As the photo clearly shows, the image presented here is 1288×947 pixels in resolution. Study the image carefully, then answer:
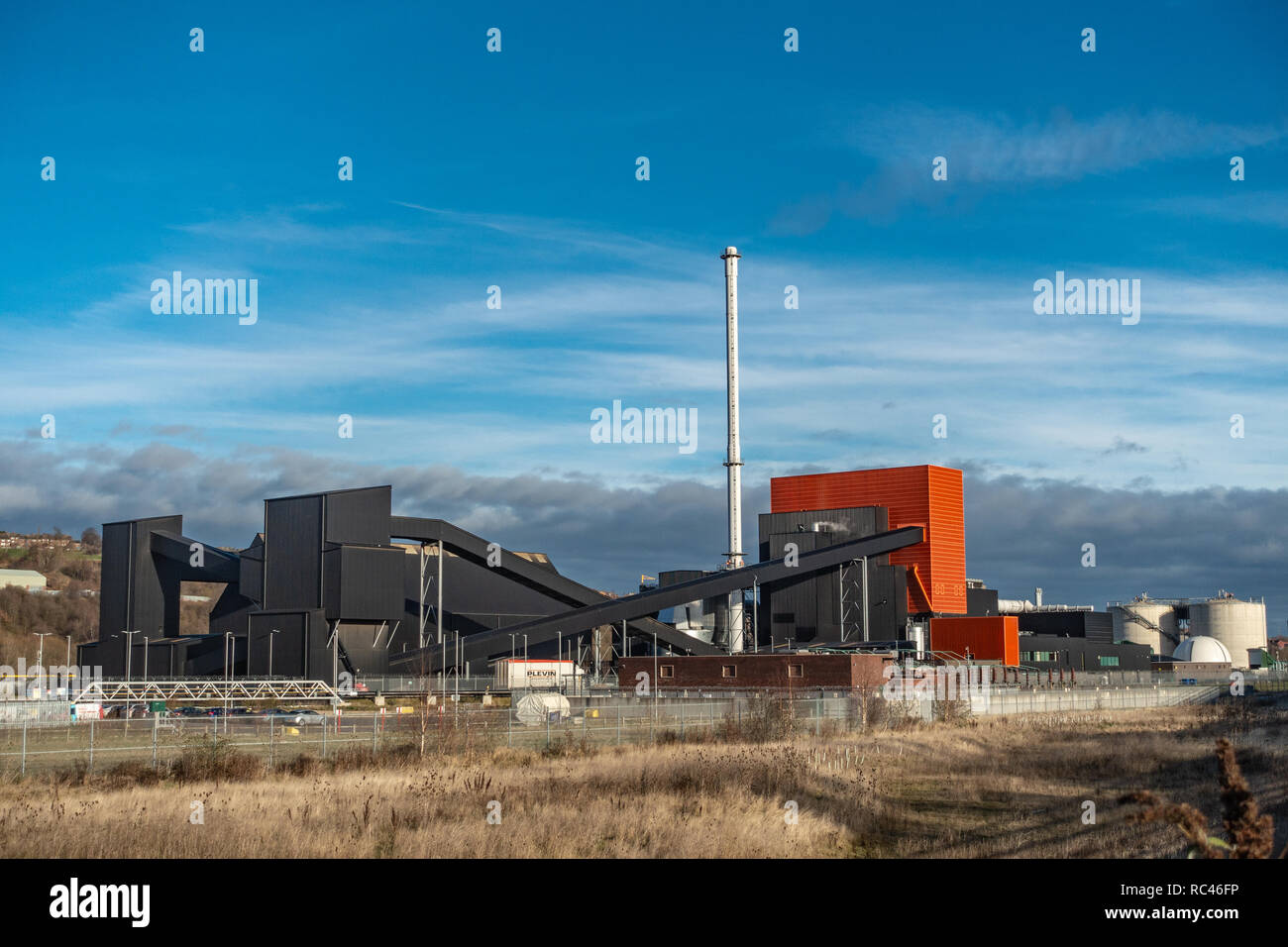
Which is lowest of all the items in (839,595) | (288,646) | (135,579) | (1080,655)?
(1080,655)

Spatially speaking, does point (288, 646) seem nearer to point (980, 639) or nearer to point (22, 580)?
point (980, 639)

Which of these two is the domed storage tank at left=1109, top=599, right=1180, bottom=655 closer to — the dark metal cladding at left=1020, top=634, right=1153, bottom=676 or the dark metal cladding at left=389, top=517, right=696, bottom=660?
the dark metal cladding at left=1020, top=634, right=1153, bottom=676

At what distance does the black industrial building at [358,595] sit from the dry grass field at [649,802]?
1660 inches

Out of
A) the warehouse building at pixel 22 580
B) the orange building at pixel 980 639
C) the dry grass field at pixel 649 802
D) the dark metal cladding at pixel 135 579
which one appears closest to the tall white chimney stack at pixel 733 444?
the orange building at pixel 980 639

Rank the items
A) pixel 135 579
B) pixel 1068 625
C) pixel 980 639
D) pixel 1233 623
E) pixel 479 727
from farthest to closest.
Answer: pixel 1233 623 < pixel 1068 625 < pixel 980 639 < pixel 135 579 < pixel 479 727

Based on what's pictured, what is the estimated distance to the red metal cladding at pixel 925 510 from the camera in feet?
330

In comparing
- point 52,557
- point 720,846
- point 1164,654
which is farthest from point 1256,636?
point 52,557

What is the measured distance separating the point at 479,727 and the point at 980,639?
61.9 metres

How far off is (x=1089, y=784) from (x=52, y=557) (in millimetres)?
199474

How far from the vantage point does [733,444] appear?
331 feet

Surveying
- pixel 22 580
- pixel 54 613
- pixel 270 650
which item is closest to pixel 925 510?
pixel 270 650

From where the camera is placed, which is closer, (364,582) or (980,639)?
(364,582)

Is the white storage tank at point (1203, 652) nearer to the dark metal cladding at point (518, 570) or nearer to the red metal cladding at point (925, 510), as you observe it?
the red metal cladding at point (925, 510)
